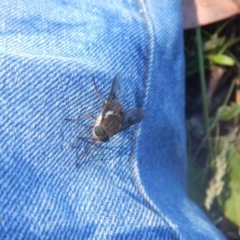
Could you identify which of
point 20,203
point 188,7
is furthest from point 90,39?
point 188,7

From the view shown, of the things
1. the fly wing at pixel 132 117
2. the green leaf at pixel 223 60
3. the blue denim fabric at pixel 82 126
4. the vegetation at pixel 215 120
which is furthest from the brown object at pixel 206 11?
the fly wing at pixel 132 117

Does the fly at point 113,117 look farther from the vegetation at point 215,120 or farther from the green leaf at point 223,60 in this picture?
the green leaf at point 223,60

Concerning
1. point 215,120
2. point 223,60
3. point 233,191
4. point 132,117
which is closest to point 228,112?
point 215,120

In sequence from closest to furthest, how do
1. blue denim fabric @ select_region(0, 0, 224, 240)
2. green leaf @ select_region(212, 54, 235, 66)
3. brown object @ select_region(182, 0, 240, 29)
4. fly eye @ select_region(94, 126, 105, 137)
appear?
1. blue denim fabric @ select_region(0, 0, 224, 240)
2. fly eye @ select_region(94, 126, 105, 137)
3. brown object @ select_region(182, 0, 240, 29)
4. green leaf @ select_region(212, 54, 235, 66)

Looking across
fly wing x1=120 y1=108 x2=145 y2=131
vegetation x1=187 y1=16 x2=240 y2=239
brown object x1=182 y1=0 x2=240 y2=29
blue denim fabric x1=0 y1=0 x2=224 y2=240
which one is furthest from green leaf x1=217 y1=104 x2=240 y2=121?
fly wing x1=120 y1=108 x2=145 y2=131

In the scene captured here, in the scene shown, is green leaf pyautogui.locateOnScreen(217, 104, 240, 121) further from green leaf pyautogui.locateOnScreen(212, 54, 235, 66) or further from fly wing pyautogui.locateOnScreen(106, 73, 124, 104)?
fly wing pyautogui.locateOnScreen(106, 73, 124, 104)
